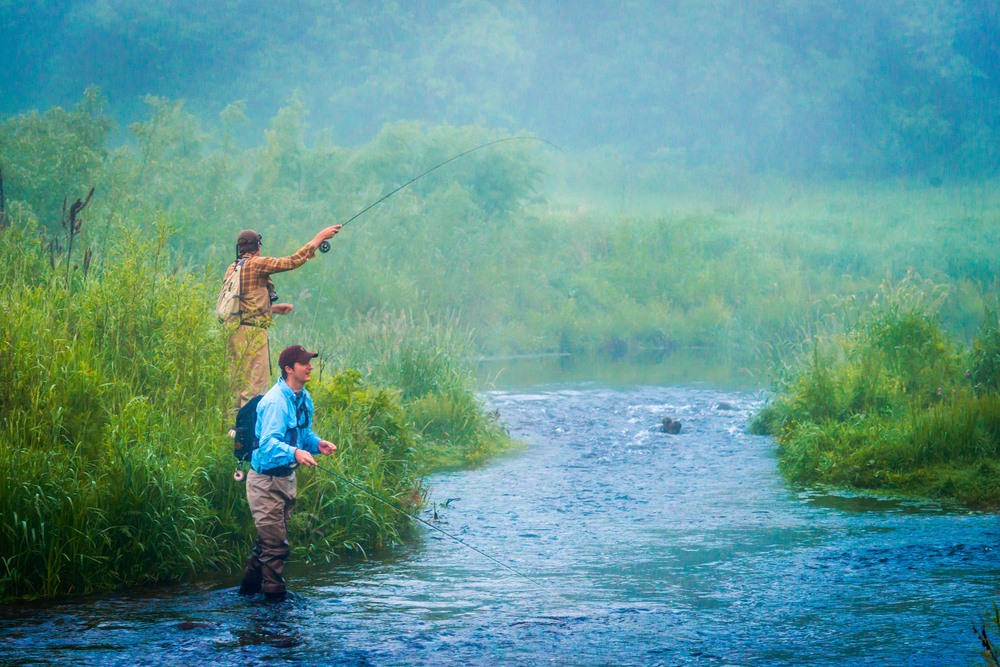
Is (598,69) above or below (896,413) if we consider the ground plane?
above

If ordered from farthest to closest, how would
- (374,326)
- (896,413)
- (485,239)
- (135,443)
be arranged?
(485,239) < (374,326) < (896,413) < (135,443)

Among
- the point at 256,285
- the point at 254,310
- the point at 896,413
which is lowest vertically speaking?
the point at 896,413

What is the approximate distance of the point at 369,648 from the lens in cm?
673

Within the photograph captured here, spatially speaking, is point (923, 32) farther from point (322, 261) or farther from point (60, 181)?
point (60, 181)

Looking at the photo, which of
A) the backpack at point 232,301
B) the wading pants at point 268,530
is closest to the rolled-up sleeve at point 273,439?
the wading pants at point 268,530

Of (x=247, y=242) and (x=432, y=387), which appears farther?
(x=432, y=387)

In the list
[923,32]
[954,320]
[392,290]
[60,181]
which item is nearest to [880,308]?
[954,320]

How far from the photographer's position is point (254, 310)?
1006 cm

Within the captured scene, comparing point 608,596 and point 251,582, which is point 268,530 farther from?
point 608,596

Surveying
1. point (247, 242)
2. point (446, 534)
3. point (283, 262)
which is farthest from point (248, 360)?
point (446, 534)

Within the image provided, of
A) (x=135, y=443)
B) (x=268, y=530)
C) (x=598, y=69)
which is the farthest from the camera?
(x=598, y=69)

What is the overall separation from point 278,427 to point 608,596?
2.50 m

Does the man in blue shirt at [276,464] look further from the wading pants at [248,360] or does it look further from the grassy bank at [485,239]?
the grassy bank at [485,239]

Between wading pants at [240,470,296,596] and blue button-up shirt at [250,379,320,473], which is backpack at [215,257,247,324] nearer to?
blue button-up shirt at [250,379,320,473]
